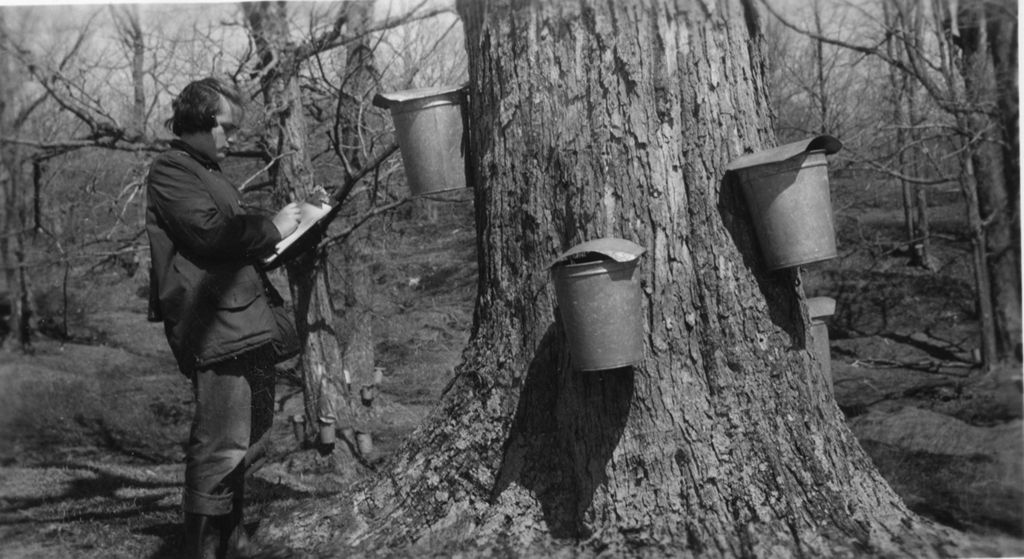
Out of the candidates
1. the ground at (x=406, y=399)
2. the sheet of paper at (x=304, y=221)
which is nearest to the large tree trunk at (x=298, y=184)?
the ground at (x=406, y=399)

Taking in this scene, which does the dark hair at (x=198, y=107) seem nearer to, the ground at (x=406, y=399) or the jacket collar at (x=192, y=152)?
the jacket collar at (x=192, y=152)

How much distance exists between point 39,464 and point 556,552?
3.91 m

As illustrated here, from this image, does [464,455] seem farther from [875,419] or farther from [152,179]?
[875,419]

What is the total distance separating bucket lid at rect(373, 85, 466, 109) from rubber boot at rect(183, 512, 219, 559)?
1229 millimetres

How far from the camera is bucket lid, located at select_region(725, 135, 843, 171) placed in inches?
90.3

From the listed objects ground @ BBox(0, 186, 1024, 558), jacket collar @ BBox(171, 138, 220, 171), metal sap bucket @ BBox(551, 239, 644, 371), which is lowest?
ground @ BBox(0, 186, 1024, 558)

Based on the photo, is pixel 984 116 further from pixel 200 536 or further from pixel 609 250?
pixel 200 536

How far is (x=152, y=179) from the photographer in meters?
2.35

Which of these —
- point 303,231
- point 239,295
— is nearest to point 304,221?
point 303,231

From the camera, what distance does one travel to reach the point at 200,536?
2.43m

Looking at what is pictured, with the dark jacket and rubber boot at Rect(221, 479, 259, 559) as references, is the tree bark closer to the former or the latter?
the dark jacket

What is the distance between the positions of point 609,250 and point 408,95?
A: 0.82m

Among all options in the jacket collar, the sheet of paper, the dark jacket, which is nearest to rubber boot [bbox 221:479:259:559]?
the dark jacket

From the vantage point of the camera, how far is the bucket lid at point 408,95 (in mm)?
2662
